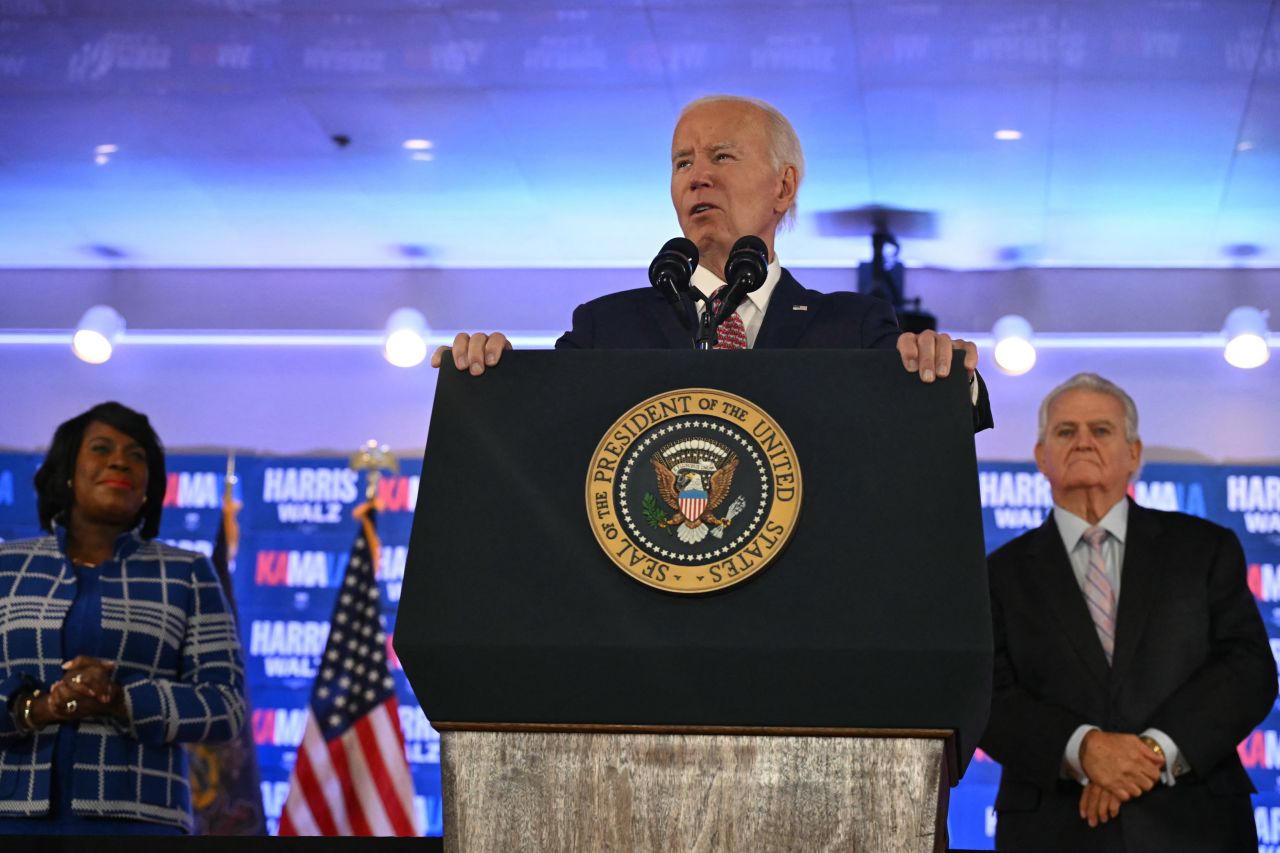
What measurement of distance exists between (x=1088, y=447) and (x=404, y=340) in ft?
13.8

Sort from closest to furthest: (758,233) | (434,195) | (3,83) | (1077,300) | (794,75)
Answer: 1. (758,233)
2. (794,75)
3. (3,83)
4. (434,195)
5. (1077,300)

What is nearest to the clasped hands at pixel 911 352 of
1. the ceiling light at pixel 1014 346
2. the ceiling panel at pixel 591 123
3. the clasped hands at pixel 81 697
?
the clasped hands at pixel 81 697

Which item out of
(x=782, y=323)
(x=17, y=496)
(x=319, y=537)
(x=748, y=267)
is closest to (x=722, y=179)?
(x=782, y=323)

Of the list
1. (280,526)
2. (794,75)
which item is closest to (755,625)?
(794,75)

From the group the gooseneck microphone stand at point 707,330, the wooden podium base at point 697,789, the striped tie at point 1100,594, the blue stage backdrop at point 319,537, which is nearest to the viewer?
the wooden podium base at point 697,789

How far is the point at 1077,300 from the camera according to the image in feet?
23.3

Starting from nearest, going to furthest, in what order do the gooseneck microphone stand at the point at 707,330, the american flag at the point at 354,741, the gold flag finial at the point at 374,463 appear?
the gooseneck microphone stand at the point at 707,330, the american flag at the point at 354,741, the gold flag finial at the point at 374,463

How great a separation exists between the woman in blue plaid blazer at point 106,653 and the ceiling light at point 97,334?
4313mm

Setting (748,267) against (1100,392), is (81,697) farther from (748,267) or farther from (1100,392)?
(1100,392)

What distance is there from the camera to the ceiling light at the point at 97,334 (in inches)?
276

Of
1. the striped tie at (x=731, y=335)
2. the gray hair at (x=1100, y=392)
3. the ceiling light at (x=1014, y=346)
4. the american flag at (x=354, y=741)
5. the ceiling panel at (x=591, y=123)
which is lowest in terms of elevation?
the american flag at (x=354, y=741)

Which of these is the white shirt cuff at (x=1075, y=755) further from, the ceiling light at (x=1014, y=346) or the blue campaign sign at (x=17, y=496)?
the blue campaign sign at (x=17, y=496)

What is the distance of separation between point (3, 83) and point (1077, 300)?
485 centimetres

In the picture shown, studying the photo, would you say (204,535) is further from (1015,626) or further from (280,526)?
(1015,626)
